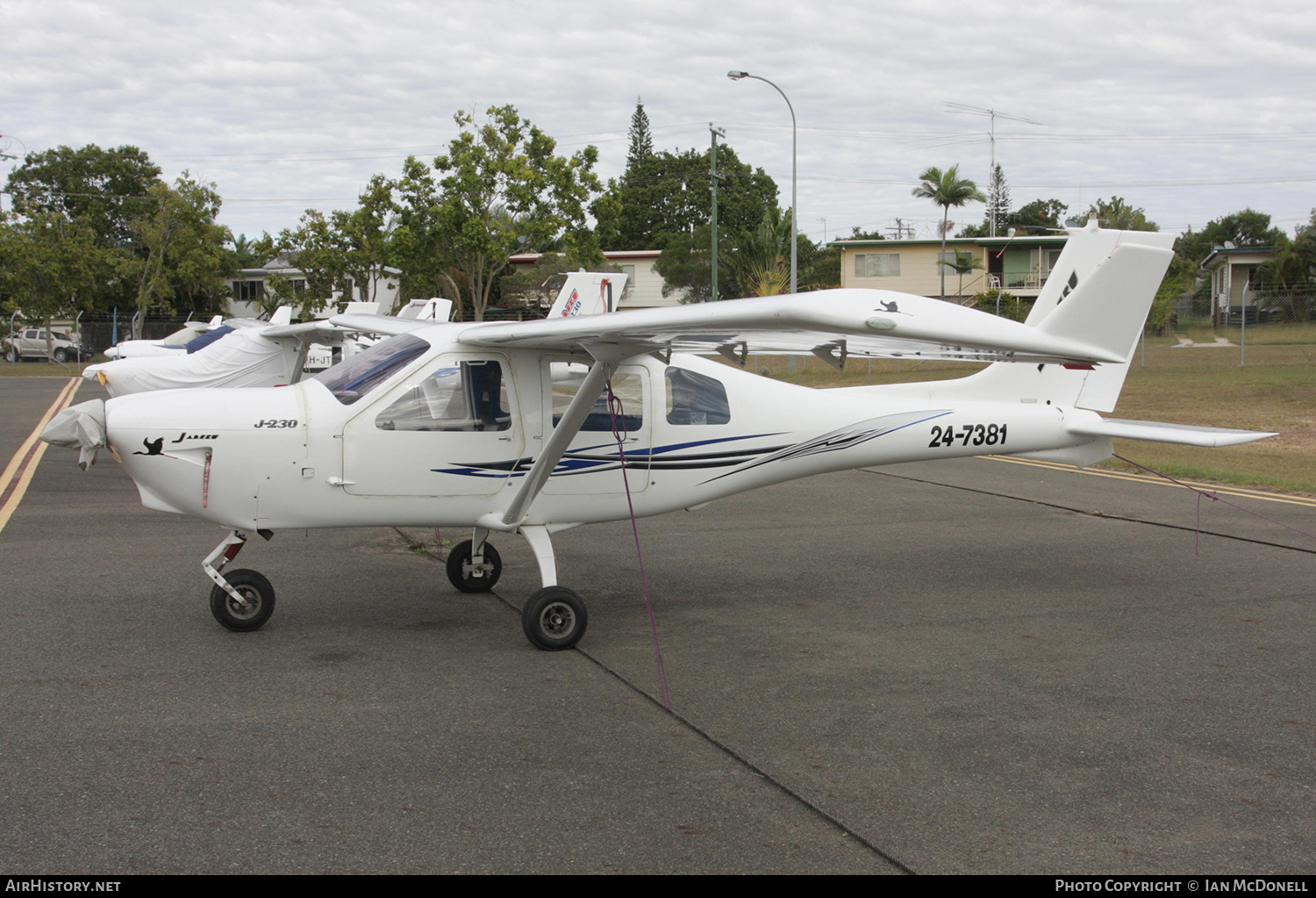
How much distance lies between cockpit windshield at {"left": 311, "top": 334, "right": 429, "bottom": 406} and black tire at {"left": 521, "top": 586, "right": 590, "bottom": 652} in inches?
68.0

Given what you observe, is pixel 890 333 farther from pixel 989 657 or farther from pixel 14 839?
pixel 14 839

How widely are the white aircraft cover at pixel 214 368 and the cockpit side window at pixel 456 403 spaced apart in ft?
29.2

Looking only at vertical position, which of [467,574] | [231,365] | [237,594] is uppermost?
[231,365]

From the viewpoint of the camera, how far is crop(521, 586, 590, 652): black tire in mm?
6371

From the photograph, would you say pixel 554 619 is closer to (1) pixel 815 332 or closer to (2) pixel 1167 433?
(1) pixel 815 332

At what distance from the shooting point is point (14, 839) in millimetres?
3824

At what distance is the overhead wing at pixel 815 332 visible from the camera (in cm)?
460

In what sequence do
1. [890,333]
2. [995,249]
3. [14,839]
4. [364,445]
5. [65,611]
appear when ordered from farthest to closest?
[995,249] < [65,611] < [364,445] < [890,333] < [14,839]

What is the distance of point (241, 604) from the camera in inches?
261

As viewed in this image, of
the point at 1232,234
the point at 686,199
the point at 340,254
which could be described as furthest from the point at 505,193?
the point at 1232,234

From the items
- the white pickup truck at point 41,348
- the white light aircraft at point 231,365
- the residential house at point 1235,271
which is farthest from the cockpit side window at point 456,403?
the residential house at point 1235,271

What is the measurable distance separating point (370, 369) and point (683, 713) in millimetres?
3184
